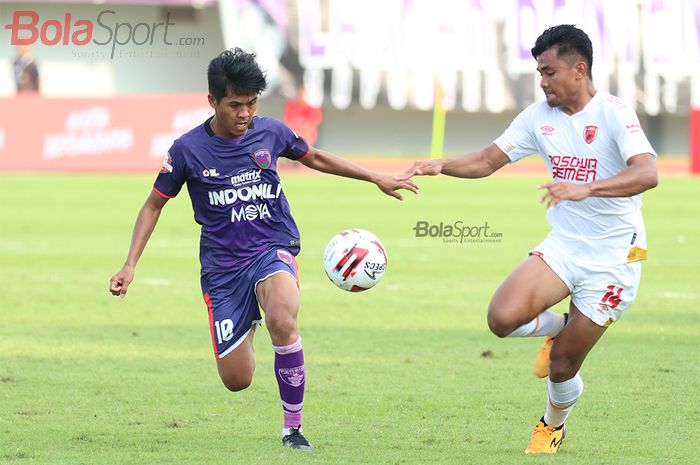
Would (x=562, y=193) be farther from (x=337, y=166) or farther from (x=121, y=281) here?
(x=121, y=281)

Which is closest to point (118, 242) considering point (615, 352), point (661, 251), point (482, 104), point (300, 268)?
point (300, 268)

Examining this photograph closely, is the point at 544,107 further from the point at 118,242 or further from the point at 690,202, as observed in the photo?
the point at 690,202

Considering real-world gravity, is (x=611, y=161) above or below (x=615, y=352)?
above

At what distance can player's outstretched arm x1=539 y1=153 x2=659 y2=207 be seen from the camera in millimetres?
6316

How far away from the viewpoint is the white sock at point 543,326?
705 cm

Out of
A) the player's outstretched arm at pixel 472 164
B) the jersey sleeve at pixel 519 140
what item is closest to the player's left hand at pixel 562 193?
the jersey sleeve at pixel 519 140

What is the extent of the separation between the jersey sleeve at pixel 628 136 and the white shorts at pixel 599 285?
0.62m

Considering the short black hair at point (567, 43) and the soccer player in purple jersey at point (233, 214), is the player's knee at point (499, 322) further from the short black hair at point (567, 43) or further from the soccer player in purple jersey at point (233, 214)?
the short black hair at point (567, 43)

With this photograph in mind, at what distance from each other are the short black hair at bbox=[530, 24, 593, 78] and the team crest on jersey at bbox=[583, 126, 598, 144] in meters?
0.31

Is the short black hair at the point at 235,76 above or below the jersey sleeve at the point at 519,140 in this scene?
above

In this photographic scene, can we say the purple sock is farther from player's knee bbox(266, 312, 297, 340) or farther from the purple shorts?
the purple shorts

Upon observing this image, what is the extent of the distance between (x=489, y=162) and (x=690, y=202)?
55.9 ft

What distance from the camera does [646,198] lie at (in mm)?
24188

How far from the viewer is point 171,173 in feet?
23.6
